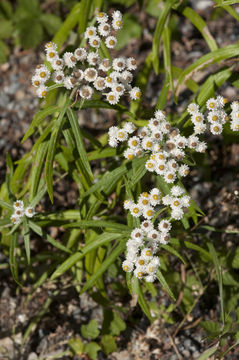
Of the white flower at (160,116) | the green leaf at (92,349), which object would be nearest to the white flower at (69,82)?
the white flower at (160,116)

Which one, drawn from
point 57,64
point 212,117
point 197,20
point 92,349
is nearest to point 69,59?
point 57,64

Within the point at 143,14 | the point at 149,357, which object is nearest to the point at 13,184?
the point at 149,357

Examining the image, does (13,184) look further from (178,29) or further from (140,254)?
(178,29)

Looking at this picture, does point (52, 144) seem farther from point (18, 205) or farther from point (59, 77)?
point (18, 205)

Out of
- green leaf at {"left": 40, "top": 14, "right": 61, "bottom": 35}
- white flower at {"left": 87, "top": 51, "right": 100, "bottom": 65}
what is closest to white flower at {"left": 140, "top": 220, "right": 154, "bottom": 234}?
white flower at {"left": 87, "top": 51, "right": 100, "bottom": 65}

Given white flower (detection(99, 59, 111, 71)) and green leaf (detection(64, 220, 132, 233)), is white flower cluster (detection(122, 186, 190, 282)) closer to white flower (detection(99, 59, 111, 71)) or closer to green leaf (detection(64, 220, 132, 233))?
green leaf (detection(64, 220, 132, 233))

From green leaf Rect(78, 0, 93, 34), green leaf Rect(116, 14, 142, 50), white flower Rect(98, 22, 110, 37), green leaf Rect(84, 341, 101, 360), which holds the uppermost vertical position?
green leaf Rect(116, 14, 142, 50)
